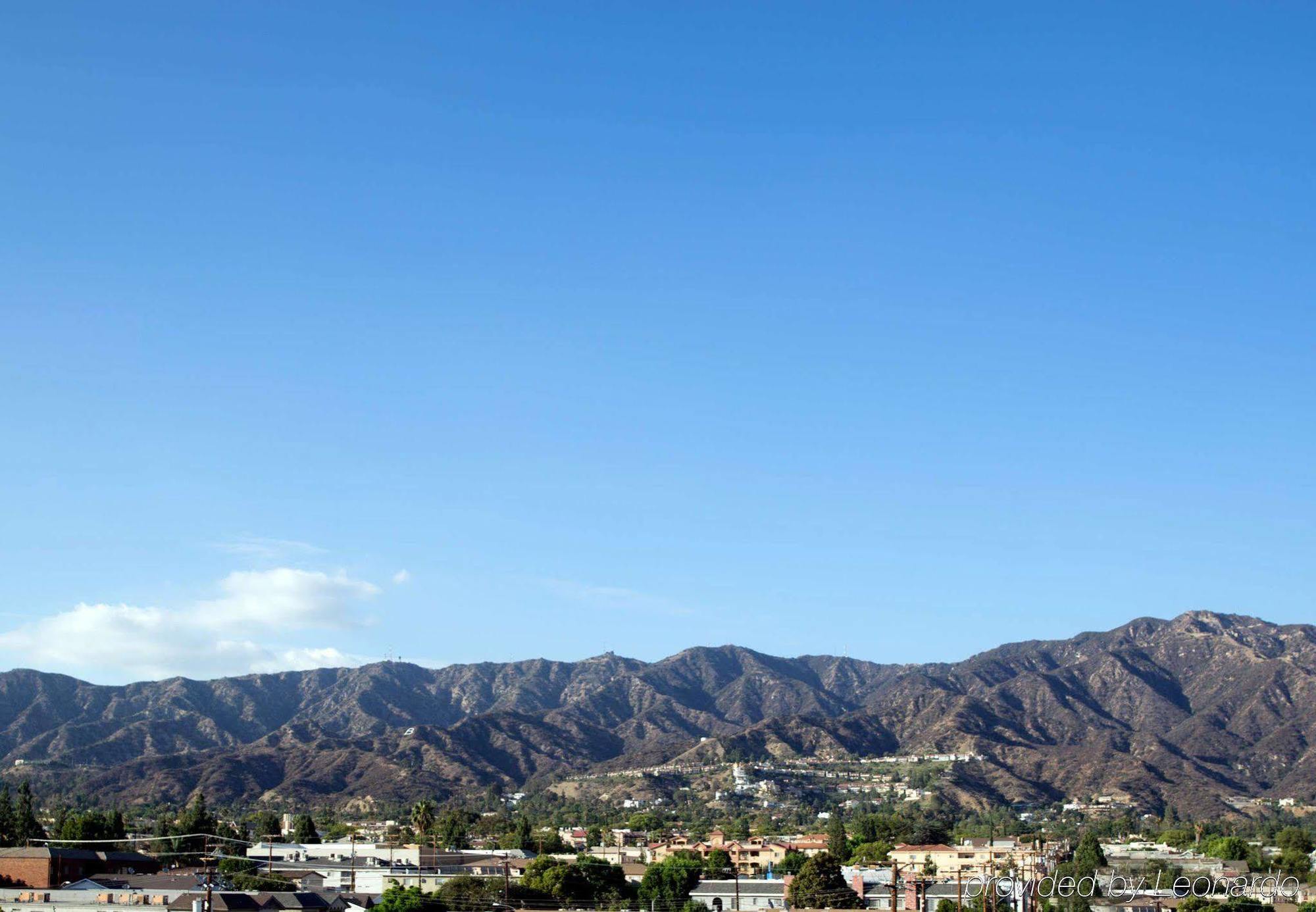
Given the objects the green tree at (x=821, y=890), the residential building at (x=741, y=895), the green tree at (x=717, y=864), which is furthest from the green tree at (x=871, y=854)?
the green tree at (x=821, y=890)

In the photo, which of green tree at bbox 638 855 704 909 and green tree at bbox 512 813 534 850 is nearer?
green tree at bbox 638 855 704 909

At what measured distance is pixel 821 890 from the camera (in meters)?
138

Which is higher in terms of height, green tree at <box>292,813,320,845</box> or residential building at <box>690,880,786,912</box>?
green tree at <box>292,813,320,845</box>

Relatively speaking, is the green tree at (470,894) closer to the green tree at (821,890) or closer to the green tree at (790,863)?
the green tree at (821,890)

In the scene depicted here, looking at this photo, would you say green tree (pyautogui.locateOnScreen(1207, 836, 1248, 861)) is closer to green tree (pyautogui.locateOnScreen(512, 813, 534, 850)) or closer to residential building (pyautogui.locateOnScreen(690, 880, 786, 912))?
residential building (pyautogui.locateOnScreen(690, 880, 786, 912))

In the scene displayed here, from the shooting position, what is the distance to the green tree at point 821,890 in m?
137

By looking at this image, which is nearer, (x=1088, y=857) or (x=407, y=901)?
(x=407, y=901)

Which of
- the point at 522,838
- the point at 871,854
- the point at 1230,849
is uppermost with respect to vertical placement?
the point at 522,838

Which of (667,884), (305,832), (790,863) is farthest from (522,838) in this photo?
(667,884)

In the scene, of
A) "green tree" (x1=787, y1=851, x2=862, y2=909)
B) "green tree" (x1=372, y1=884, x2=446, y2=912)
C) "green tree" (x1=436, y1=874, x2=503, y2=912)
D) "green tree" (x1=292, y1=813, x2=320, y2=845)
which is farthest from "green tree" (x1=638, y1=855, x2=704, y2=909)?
"green tree" (x1=292, y1=813, x2=320, y2=845)

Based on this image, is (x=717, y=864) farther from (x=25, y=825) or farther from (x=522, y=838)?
(x=25, y=825)

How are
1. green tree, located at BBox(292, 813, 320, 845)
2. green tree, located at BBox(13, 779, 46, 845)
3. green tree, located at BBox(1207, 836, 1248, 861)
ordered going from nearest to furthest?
green tree, located at BBox(13, 779, 46, 845) → green tree, located at BBox(1207, 836, 1248, 861) → green tree, located at BBox(292, 813, 320, 845)

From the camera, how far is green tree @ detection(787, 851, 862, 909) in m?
137

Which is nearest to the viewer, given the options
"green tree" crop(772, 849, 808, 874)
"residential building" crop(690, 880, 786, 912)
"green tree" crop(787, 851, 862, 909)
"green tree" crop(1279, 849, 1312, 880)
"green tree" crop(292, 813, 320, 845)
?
"green tree" crop(787, 851, 862, 909)
